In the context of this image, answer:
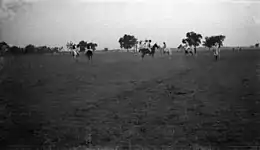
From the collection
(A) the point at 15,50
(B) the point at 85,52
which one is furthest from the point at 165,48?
(A) the point at 15,50

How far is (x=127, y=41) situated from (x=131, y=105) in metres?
0.89

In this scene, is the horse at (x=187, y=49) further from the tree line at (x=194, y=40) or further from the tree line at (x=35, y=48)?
the tree line at (x=35, y=48)

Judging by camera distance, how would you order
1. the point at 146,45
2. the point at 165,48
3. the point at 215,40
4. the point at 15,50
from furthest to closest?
the point at 165,48, the point at 146,45, the point at 15,50, the point at 215,40

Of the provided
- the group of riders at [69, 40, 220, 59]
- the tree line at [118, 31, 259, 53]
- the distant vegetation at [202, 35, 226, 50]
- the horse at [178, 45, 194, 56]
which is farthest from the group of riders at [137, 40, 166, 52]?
the distant vegetation at [202, 35, 226, 50]

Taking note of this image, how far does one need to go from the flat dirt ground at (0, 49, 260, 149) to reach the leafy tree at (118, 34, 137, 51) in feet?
0.83

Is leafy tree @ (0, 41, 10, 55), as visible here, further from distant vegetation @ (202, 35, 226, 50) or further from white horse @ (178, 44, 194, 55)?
distant vegetation @ (202, 35, 226, 50)

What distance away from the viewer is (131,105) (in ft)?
11.4

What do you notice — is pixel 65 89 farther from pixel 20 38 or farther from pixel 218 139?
pixel 218 139

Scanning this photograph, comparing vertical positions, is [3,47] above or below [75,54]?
above

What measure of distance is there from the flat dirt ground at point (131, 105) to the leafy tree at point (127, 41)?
25 centimetres

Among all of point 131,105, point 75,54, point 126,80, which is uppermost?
point 75,54

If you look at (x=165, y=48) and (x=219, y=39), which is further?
(x=165, y=48)

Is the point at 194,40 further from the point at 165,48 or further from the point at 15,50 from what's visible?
the point at 15,50

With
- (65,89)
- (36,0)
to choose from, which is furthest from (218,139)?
(36,0)
